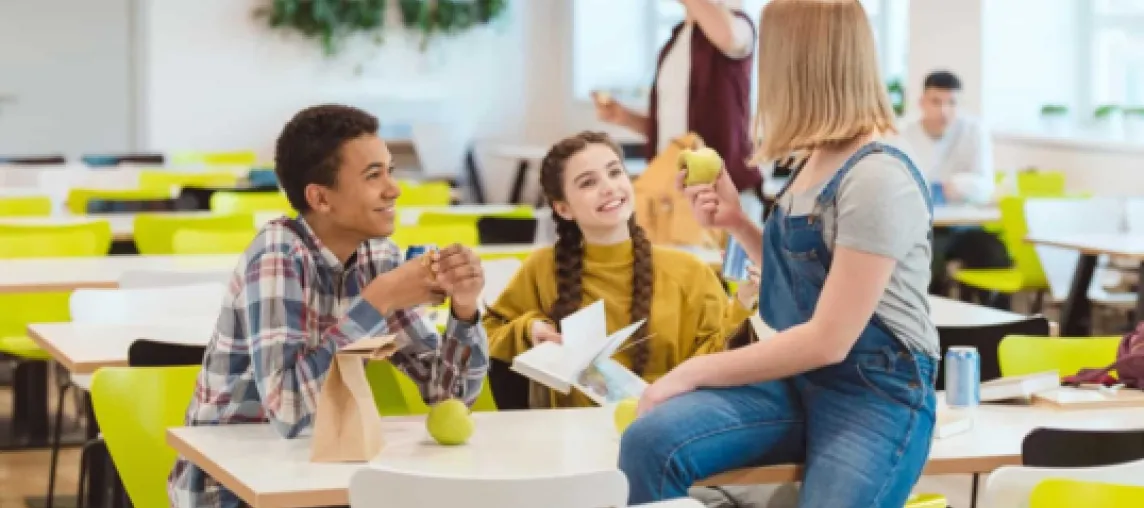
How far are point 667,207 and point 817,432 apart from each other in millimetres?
3303

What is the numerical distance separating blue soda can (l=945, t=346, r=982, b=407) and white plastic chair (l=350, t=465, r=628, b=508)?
1161mm

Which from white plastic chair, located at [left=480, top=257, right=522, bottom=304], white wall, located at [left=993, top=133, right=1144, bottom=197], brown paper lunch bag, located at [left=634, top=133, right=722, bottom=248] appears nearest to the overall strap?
white plastic chair, located at [left=480, top=257, right=522, bottom=304]

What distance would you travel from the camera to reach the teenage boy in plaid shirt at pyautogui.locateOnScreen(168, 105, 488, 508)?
3.12 m

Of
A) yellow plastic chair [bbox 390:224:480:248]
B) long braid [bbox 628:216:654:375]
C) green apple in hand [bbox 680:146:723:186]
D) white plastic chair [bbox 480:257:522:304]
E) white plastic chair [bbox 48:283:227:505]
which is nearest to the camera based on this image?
green apple in hand [bbox 680:146:723:186]

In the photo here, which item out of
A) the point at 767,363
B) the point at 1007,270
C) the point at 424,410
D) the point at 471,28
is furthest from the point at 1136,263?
the point at 471,28

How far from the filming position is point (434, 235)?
6.64 metres

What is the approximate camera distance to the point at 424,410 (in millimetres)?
3869

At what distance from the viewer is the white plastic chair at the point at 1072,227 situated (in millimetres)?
8008

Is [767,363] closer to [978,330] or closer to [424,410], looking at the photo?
[424,410]

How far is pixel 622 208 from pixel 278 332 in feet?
4.29

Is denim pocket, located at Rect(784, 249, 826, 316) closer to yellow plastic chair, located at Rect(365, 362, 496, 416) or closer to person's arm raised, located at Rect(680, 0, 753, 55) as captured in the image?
yellow plastic chair, located at Rect(365, 362, 496, 416)

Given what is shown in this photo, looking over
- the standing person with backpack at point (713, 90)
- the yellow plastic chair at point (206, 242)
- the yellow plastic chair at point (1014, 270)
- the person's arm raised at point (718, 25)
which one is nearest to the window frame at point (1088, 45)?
the yellow plastic chair at point (1014, 270)

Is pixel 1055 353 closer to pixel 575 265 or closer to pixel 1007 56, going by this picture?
pixel 575 265

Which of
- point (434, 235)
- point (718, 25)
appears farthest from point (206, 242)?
point (718, 25)
